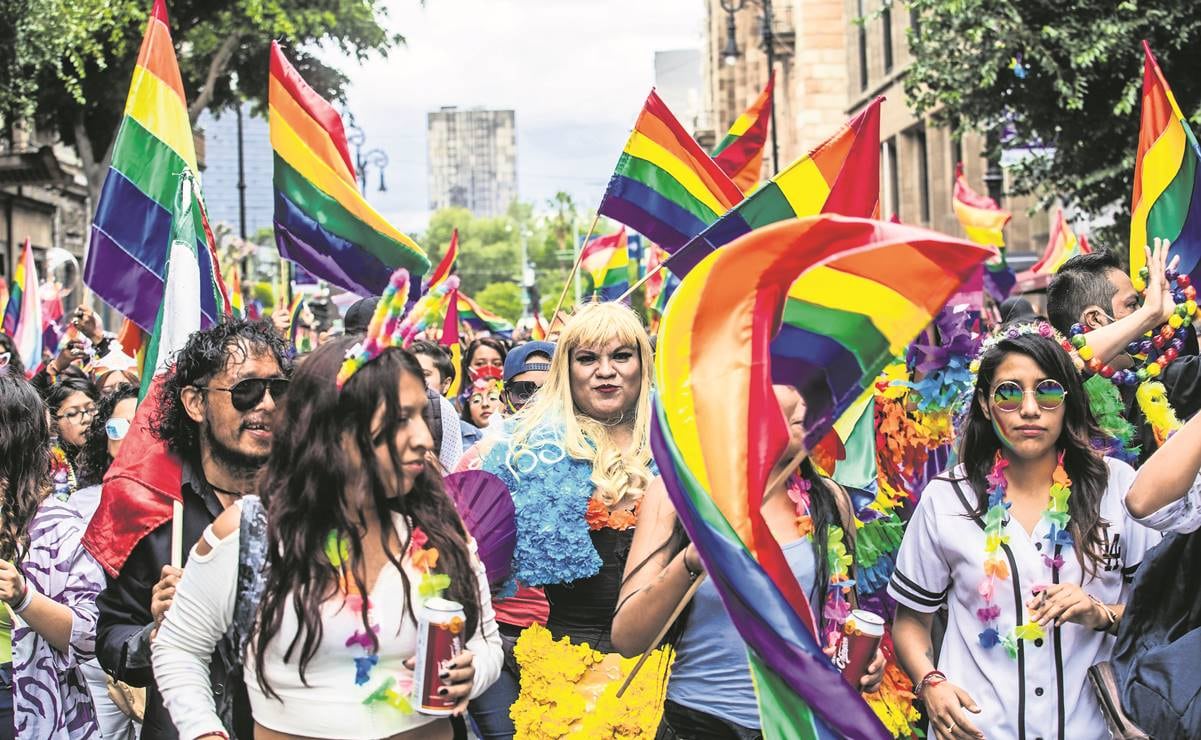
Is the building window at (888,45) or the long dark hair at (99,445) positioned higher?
the building window at (888,45)

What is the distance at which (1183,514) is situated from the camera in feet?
12.6

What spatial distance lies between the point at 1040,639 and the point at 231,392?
220 centimetres

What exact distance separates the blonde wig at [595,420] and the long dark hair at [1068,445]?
3.56ft

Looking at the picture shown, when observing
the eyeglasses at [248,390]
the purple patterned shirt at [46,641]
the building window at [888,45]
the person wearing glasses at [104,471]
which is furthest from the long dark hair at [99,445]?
the building window at [888,45]

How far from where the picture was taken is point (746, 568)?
11.2 ft

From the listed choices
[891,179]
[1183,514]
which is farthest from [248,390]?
[891,179]

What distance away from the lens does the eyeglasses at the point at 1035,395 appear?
424cm

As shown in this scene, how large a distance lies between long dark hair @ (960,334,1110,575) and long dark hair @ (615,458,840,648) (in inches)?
17.0

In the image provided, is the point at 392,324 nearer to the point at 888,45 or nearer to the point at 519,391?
the point at 519,391

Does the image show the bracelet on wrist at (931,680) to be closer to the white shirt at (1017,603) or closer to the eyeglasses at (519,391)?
the white shirt at (1017,603)

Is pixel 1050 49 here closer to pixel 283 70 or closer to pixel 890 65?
pixel 283 70

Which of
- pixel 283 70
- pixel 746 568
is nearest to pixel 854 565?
pixel 746 568

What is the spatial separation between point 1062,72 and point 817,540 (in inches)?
481

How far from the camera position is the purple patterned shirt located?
4719 millimetres
